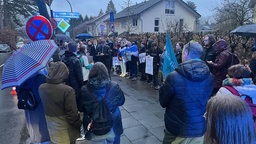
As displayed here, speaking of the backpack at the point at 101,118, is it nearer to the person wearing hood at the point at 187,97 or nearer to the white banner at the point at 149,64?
the person wearing hood at the point at 187,97

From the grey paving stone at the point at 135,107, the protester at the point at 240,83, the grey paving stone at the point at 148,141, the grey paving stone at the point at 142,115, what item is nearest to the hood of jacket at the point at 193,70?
the protester at the point at 240,83

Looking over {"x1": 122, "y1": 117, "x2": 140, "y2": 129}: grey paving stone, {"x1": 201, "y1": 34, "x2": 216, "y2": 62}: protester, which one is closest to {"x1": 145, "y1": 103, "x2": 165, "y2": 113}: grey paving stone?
{"x1": 122, "y1": 117, "x2": 140, "y2": 129}: grey paving stone

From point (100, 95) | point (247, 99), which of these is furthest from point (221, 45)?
point (100, 95)

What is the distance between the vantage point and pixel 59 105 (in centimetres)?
341

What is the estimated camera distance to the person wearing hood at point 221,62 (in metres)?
5.52

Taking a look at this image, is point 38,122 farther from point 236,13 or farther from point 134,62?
point 236,13

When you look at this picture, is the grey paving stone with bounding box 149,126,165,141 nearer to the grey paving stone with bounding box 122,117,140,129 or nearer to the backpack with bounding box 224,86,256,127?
the grey paving stone with bounding box 122,117,140,129

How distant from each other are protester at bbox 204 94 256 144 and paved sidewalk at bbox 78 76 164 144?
3.71m

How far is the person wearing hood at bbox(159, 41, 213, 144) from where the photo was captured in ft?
9.69

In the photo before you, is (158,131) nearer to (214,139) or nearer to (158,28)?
(214,139)

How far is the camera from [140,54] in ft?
36.4

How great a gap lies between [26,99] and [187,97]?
2285 millimetres

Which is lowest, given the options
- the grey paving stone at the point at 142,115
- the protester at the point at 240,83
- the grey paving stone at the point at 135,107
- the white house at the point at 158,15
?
the grey paving stone at the point at 135,107

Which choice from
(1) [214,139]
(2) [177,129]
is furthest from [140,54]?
(1) [214,139]
